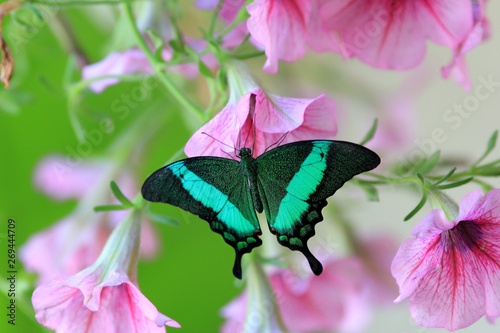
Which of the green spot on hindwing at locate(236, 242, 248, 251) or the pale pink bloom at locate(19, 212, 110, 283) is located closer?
the green spot on hindwing at locate(236, 242, 248, 251)

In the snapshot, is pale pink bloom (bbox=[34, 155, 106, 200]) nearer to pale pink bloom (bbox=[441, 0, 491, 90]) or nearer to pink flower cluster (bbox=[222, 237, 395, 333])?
pink flower cluster (bbox=[222, 237, 395, 333])

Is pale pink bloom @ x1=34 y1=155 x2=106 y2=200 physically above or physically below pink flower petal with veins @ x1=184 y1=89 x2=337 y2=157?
below

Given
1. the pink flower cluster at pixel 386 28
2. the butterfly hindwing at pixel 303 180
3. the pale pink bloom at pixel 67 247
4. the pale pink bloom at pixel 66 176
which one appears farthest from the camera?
the pale pink bloom at pixel 66 176

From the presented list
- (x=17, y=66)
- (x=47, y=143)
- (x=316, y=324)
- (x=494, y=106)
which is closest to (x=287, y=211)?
(x=316, y=324)

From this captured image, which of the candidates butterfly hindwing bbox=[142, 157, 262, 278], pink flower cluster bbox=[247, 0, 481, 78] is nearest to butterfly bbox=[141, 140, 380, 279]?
butterfly hindwing bbox=[142, 157, 262, 278]

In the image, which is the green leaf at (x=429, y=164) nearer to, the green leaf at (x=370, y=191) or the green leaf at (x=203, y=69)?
the green leaf at (x=370, y=191)

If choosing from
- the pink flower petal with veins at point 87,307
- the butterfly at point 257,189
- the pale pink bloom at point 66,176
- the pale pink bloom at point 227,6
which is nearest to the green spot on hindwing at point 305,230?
the butterfly at point 257,189
